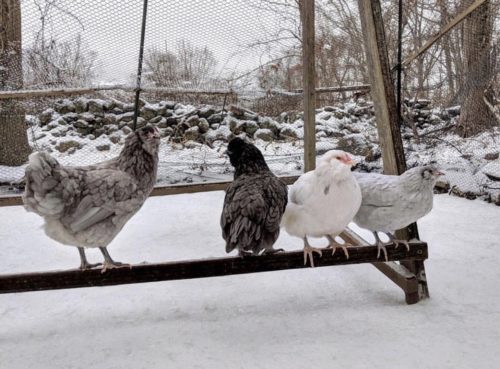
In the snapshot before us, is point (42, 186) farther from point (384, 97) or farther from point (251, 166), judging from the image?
point (384, 97)

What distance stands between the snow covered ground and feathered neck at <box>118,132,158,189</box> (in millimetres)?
640

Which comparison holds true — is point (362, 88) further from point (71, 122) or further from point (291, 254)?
point (71, 122)

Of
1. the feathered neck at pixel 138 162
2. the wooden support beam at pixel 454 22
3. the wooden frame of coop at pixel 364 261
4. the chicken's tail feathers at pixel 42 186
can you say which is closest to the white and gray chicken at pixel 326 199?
the wooden frame of coop at pixel 364 261

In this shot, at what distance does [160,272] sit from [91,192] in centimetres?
43

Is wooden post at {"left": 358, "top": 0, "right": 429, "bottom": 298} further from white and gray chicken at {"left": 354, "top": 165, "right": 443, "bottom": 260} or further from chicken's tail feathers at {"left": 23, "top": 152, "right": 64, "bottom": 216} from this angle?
chicken's tail feathers at {"left": 23, "top": 152, "right": 64, "bottom": 216}

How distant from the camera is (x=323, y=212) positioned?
1633 millimetres

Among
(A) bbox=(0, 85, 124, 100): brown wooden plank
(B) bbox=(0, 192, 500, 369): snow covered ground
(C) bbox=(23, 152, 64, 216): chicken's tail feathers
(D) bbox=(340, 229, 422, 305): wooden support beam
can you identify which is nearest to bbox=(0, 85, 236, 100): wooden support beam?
(A) bbox=(0, 85, 124, 100): brown wooden plank

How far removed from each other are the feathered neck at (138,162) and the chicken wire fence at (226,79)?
1.31m

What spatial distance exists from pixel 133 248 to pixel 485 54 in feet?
10.2

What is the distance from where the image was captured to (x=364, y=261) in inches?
69.4

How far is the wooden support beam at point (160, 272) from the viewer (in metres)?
1.57

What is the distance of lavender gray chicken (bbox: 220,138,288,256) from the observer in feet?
5.06

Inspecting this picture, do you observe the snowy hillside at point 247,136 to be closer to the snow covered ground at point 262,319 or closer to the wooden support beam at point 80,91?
the wooden support beam at point 80,91

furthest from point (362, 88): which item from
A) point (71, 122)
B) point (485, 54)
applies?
point (71, 122)
